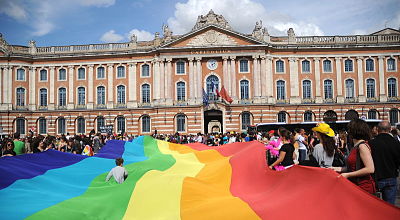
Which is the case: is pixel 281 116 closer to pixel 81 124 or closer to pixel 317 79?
pixel 317 79

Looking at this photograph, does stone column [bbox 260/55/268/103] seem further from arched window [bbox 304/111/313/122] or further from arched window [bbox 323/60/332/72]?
arched window [bbox 323/60/332/72]

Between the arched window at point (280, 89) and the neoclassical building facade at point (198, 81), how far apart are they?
13cm

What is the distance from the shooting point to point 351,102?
41906 millimetres

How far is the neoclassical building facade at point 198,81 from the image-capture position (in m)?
40.8

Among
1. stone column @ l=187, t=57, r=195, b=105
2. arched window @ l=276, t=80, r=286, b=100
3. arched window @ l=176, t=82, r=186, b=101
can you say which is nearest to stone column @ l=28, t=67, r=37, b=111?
arched window @ l=176, t=82, r=186, b=101

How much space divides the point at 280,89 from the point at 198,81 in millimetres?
10531

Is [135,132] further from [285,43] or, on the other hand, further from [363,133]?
[363,133]

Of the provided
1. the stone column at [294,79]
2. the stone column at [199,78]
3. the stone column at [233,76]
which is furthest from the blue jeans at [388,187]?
the stone column at [294,79]

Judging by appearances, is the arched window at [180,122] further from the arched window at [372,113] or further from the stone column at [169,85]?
the arched window at [372,113]

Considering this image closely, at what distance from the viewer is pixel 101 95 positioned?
43.9m

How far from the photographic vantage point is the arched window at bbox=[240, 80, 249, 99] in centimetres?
4122

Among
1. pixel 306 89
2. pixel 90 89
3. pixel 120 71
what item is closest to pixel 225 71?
pixel 306 89

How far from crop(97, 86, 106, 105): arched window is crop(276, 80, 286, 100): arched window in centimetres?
2242

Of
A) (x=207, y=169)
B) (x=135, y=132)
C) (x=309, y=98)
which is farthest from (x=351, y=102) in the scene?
(x=207, y=169)
